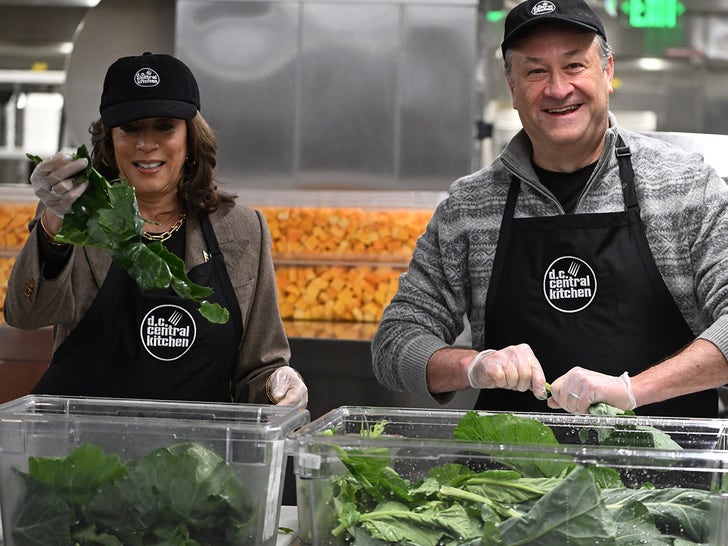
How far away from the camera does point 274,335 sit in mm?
2432

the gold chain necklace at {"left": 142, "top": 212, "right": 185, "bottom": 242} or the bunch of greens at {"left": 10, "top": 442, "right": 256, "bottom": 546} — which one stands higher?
the gold chain necklace at {"left": 142, "top": 212, "right": 185, "bottom": 242}

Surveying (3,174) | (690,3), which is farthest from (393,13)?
(3,174)

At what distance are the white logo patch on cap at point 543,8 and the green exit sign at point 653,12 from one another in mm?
2953

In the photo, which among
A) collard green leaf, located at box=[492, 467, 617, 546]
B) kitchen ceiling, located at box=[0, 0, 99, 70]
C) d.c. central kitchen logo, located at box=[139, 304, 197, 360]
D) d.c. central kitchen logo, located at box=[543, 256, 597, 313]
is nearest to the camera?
collard green leaf, located at box=[492, 467, 617, 546]

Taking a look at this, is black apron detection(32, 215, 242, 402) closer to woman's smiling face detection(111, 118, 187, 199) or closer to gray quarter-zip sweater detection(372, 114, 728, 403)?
woman's smiling face detection(111, 118, 187, 199)

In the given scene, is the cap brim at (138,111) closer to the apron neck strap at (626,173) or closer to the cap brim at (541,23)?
the cap brim at (541,23)

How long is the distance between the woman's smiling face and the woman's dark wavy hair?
0.16ft

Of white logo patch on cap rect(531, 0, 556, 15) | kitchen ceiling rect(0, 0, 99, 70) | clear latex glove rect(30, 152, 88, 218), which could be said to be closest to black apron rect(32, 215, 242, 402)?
clear latex glove rect(30, 152, 88, 218)

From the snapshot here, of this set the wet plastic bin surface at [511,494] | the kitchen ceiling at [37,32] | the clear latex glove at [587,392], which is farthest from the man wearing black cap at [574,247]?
the kitchen ceiling at [37,32]

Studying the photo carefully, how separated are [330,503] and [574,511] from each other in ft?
1.02

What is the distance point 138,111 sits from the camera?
2275 mm

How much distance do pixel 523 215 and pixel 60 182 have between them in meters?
1.06

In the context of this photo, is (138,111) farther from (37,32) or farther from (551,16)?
(37,32)

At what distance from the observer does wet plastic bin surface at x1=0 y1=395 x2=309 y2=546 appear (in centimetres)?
133
